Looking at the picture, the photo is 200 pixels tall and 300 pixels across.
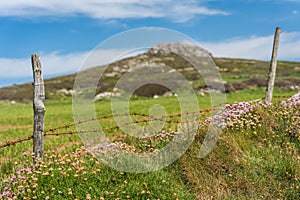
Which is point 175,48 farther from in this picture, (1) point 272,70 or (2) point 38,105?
(2) point 38,105

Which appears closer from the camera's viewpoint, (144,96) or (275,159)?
(275,159)

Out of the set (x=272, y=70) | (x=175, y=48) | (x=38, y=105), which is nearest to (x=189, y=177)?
(x=38, y=105)

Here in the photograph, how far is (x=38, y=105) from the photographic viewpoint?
734 centimetres

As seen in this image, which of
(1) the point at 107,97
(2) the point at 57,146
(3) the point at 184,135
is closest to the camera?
(3) the point at 184,135

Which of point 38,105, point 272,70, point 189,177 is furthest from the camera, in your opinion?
point 272,70

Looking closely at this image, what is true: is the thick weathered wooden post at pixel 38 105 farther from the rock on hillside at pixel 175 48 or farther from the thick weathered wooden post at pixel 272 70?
the thick weathered wooden post at pixel 272 70

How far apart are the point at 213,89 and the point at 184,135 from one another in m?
33.4

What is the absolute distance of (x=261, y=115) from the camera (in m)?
9.84

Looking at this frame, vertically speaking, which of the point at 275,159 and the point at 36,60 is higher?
the point at 36,60

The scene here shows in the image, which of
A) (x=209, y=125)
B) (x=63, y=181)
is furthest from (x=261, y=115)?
(x=63, y=181)

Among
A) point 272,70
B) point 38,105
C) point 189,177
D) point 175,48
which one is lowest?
point 189,177

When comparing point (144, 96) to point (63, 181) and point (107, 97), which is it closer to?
point (107, 97)

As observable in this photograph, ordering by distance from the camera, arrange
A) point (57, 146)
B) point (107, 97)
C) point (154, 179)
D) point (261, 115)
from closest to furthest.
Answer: point (154, 179) < point (261, 115) < point (57, 146) < point (107, 97)

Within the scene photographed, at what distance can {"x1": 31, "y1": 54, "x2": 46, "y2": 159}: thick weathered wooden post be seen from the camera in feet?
24.1
